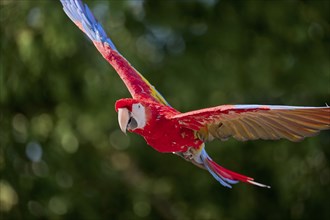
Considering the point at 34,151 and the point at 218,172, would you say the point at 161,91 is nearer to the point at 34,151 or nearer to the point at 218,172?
the point at 34,151

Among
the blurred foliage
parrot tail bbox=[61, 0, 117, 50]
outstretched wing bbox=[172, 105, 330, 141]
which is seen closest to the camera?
outstretched wing bbox=[172, 105, 330, 141]

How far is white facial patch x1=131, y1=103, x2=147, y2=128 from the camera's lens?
1314 millimetres

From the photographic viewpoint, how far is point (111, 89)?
3531 mm

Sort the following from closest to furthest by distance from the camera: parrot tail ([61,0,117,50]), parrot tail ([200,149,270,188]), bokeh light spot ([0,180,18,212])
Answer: parrot tail ([200,149,270,188])
parrot tail ([61,0,117,50])
bokeh light spot ([0,180,18,212])

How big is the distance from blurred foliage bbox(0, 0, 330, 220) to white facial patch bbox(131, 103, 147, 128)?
6.97ft

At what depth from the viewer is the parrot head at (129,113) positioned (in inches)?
51.5

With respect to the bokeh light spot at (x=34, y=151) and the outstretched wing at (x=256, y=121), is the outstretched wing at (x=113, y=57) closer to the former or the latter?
the outstretched wing at (x=256, y=121)

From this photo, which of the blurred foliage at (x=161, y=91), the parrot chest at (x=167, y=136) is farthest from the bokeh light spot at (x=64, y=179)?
the parrot chest at (x=167, y=136)

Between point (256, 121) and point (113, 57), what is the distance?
1.29ft

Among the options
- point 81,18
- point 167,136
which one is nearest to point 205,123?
point 167,136

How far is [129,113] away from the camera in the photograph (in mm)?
1311

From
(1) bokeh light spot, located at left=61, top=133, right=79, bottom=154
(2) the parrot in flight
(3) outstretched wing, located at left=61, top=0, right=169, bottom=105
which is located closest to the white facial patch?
(2) the parrot in flight

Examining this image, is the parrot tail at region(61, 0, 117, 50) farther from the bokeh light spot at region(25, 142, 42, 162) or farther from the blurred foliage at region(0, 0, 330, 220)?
the bokeh light spot at region(25, 142, 42, 162)

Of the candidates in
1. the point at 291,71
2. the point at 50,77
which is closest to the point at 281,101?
the point at 291,71
